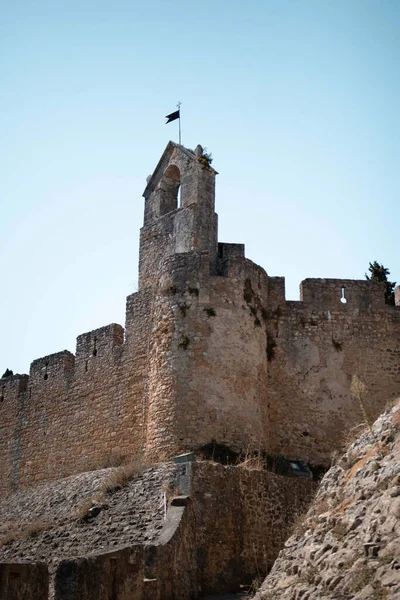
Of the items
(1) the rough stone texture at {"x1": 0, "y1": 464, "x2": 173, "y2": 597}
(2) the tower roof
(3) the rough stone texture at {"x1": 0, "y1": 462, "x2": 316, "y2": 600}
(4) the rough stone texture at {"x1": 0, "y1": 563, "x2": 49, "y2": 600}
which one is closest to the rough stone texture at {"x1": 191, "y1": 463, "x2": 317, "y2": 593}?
(3) the rough stone texture at {"x1": 0, "y1": 462, "x2": 316, "y2": 600}

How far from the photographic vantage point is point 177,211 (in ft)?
72.1

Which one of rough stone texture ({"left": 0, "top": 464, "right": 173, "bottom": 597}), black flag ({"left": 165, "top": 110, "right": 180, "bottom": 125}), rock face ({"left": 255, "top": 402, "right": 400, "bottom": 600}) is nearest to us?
rock face ({"left": 255, "top": 402, "right": 400, "bottom": 600})

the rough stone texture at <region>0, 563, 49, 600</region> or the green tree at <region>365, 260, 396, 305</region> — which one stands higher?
the green tree at <region>365, 260, 396, 305</region>

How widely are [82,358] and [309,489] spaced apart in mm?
8512

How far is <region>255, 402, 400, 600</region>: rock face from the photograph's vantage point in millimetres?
9727

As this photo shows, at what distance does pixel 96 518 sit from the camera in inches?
661

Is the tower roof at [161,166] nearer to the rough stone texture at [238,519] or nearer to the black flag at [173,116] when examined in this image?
the black flag at [173,116]

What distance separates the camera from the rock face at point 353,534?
383 inches

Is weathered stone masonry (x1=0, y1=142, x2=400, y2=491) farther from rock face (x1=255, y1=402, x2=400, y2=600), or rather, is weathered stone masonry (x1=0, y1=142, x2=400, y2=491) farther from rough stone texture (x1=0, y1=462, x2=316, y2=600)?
rock face (x1=255, y1=402, x2=400, y2=600)

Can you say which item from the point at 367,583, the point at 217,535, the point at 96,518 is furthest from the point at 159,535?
the point at 367,583

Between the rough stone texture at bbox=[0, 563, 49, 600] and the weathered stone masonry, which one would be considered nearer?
the rough stone texture at bbox=[0, 563, 49, 600]

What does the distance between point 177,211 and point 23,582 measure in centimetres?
1235

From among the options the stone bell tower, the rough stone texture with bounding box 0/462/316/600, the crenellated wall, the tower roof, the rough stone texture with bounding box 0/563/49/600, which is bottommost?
the rough stone texture with bounding box 0/563/49/600

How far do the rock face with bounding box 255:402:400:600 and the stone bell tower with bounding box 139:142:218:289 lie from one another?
843 centimetres
